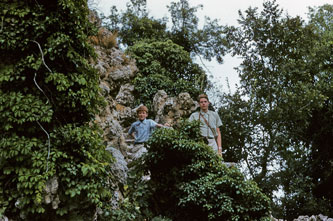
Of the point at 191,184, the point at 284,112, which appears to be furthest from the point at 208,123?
the point at 284,112

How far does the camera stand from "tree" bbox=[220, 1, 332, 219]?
48.9ft

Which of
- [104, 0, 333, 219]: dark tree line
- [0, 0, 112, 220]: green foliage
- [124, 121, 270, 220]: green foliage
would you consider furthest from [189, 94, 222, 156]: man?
[104, 0, 333, 219]: dark tree line

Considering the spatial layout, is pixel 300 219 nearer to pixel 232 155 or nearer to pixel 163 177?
pixel 232 155

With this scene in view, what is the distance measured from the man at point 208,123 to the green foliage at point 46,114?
3.22 m

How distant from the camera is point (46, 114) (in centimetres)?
537

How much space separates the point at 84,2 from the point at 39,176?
359 centimetres

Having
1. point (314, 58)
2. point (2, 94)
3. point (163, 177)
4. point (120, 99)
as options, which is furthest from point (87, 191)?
point (314, 58)

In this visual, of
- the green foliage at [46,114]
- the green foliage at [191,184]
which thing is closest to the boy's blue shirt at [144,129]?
the green foliage at [191,184]

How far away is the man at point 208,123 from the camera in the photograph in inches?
333

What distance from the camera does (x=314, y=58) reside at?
16188 millimetres

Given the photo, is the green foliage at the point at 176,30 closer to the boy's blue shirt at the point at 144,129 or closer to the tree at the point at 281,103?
the tree at the point at 281,103

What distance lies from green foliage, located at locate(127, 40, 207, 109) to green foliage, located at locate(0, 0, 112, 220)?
10786 millimetres

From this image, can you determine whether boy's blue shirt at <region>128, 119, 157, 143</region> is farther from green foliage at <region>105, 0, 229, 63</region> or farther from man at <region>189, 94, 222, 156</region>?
green foliage at <region>105, 0, 229, 63</region>

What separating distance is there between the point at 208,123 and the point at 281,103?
24.5 feet
